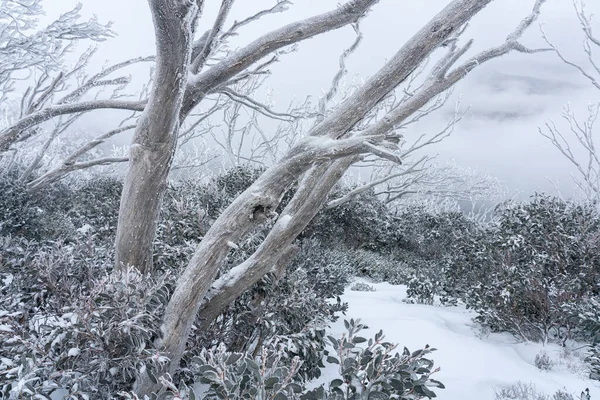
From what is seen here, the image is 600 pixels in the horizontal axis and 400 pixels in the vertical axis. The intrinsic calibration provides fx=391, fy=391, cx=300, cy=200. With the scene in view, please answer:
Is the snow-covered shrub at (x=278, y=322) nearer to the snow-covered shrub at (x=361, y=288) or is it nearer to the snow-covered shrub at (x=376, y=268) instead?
the snow-covered shrub at (x=361, y=288)

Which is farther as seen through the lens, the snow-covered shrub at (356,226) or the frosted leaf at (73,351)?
the snow-covered shrub at (356,226)

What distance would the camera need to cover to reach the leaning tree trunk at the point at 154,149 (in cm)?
213

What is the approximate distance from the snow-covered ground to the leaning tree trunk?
1.87m

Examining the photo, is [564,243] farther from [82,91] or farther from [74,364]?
[82,91]

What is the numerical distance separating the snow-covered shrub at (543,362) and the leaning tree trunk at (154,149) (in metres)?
3.58

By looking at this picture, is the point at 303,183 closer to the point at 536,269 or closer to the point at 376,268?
the point at 536,269

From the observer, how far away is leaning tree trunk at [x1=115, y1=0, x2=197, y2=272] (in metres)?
2.13

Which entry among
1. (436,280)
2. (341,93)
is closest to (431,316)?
(436,280)

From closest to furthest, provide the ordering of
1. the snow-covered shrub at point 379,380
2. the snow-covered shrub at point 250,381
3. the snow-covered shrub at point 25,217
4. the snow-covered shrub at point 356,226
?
the snow-covered shrub at point 250,381 → the snow-covered shrub at point 379,380 → the snow-covered shrub at point 25,217 → the snow-covered shrub at point 356,226

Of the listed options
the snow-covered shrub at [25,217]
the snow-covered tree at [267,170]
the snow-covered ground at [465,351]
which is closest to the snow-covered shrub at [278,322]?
the snow-covered tree at [267,170]

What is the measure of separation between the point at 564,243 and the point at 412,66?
3.61 metres

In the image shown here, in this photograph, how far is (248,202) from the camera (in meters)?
2.24

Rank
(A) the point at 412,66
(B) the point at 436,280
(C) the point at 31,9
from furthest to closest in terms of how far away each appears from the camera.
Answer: (B) the point at 436,280, (C) the point at 31,9, (A) the point at 412,66

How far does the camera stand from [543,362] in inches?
144
